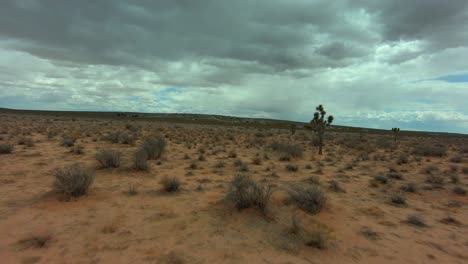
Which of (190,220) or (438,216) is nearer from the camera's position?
(190,220)

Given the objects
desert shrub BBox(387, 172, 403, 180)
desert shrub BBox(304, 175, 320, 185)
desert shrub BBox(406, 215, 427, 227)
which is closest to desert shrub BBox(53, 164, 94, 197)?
desert shrub BBox(304, 175, 320, 185)

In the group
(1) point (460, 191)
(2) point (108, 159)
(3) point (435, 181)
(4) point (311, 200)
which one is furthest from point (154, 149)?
(1) point (460, 191)

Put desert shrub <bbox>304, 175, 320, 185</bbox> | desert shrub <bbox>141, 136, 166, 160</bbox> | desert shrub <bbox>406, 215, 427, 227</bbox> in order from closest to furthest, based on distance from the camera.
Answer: desert shrub <bbox>406, 215, 427, 227</bbox>, desert shrub <bbox>304, 175, 320, 185</bbox>, desert shrub <bbox>141, 136, 166, 160</bbox>

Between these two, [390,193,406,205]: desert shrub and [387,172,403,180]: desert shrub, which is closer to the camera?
[390,193,406,205]: desert shrub

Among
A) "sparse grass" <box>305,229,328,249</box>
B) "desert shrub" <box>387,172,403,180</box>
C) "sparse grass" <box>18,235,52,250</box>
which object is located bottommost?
"sparse grass" <box>18,235,52,250</box>

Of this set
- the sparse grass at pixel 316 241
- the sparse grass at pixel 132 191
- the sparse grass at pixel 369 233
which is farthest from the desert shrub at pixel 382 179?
the sparse grass at pixel 132 191

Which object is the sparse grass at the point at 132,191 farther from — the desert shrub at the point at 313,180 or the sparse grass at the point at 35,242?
the desert shrub at the point at 313,180

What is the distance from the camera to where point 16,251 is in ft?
13.0

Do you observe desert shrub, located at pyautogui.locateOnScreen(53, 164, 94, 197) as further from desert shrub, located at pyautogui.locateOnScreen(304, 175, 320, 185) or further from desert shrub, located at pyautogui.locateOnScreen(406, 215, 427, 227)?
desert shrub, located at pyautogui.locateOnScreen(406, 215, 427, 227)

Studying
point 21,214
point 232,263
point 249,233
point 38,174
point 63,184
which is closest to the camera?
point 232,263

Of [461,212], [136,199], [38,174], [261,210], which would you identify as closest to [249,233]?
[261,210]

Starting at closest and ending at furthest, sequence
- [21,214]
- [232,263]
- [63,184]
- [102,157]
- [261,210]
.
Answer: [232,263] → [21,214] → [261,210] → [63,184] → [102,157]

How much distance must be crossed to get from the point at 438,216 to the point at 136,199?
27.3 ft

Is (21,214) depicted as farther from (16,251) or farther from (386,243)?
(386,243)
